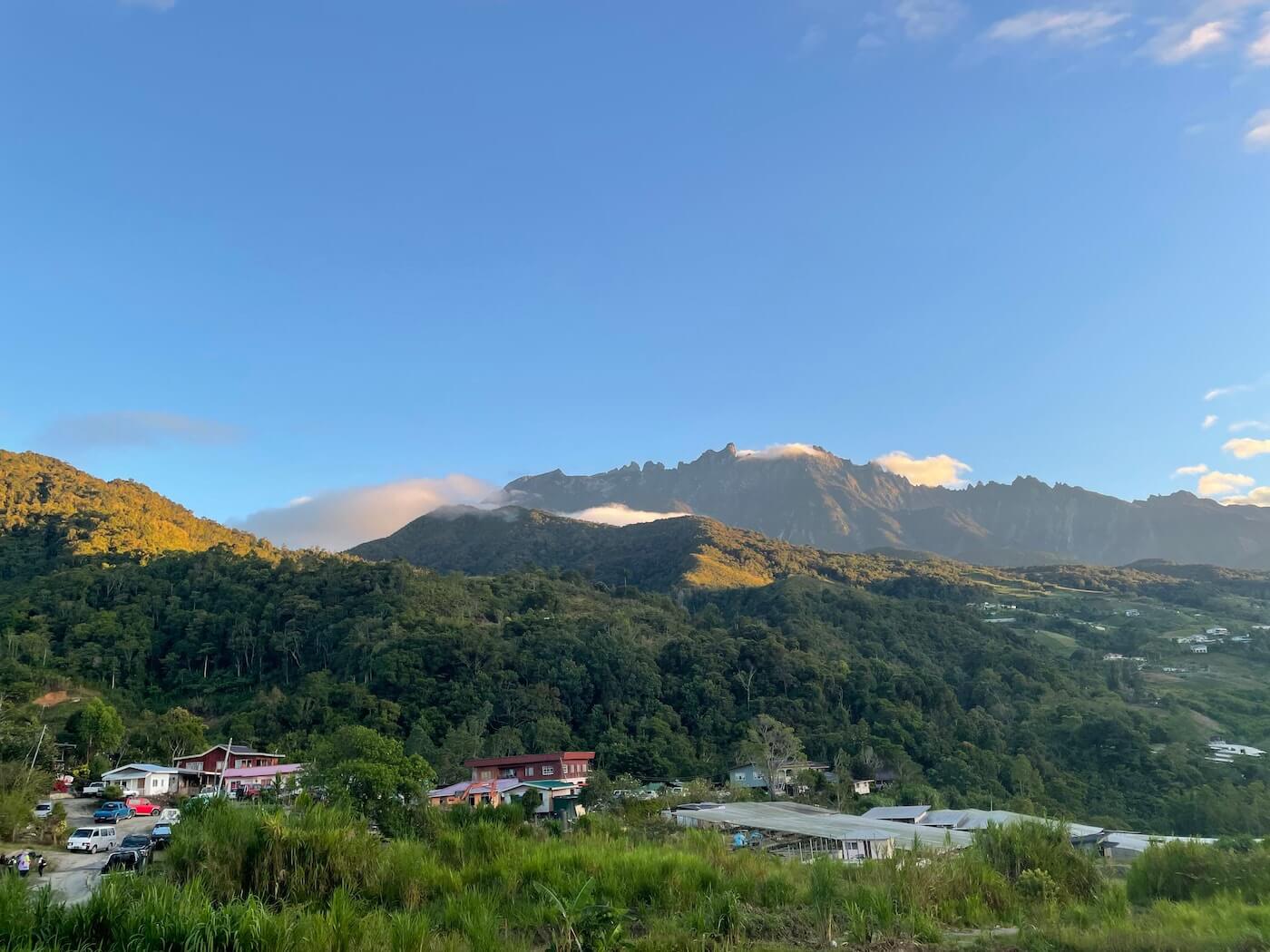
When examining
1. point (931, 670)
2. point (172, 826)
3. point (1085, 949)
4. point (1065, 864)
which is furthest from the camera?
point (931, 670)

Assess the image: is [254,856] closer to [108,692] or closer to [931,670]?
[108,692]

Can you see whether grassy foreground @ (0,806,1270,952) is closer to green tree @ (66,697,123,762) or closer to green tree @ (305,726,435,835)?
green tree @ (305,726,435,835)

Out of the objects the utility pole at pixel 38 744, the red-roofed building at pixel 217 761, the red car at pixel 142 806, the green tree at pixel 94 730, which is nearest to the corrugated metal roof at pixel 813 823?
the red car at pixel 142 806

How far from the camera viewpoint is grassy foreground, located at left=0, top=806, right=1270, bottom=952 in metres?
6.17

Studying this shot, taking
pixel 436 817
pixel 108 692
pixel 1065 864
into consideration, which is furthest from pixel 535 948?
pixel 108 692

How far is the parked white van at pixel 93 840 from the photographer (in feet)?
75.7

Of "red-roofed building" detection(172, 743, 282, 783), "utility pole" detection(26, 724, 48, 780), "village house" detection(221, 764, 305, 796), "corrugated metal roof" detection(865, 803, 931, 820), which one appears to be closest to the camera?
"corrugated metal roof" detection(865, 803, 931, 820)

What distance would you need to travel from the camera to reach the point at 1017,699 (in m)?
65.3

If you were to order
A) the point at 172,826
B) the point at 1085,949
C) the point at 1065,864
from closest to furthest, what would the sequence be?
the point at 1085,949 < the point at 172,826 < the point at 1065,864

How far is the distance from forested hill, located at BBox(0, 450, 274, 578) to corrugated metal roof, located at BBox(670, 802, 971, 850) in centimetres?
7204

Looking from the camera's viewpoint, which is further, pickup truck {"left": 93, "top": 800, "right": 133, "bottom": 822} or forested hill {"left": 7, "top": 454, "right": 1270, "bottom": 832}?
forested hill {"left": 7, "top": 454, "right": 1270, "bottom": 832}

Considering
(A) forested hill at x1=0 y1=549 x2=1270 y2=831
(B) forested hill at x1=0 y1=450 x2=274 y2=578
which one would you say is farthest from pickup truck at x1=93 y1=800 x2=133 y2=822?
(B) forested hill at x1=0 y1=450 x2=274 y2=578

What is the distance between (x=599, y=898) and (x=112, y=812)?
30.9 meters

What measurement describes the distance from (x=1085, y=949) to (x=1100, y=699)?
66997 mm
